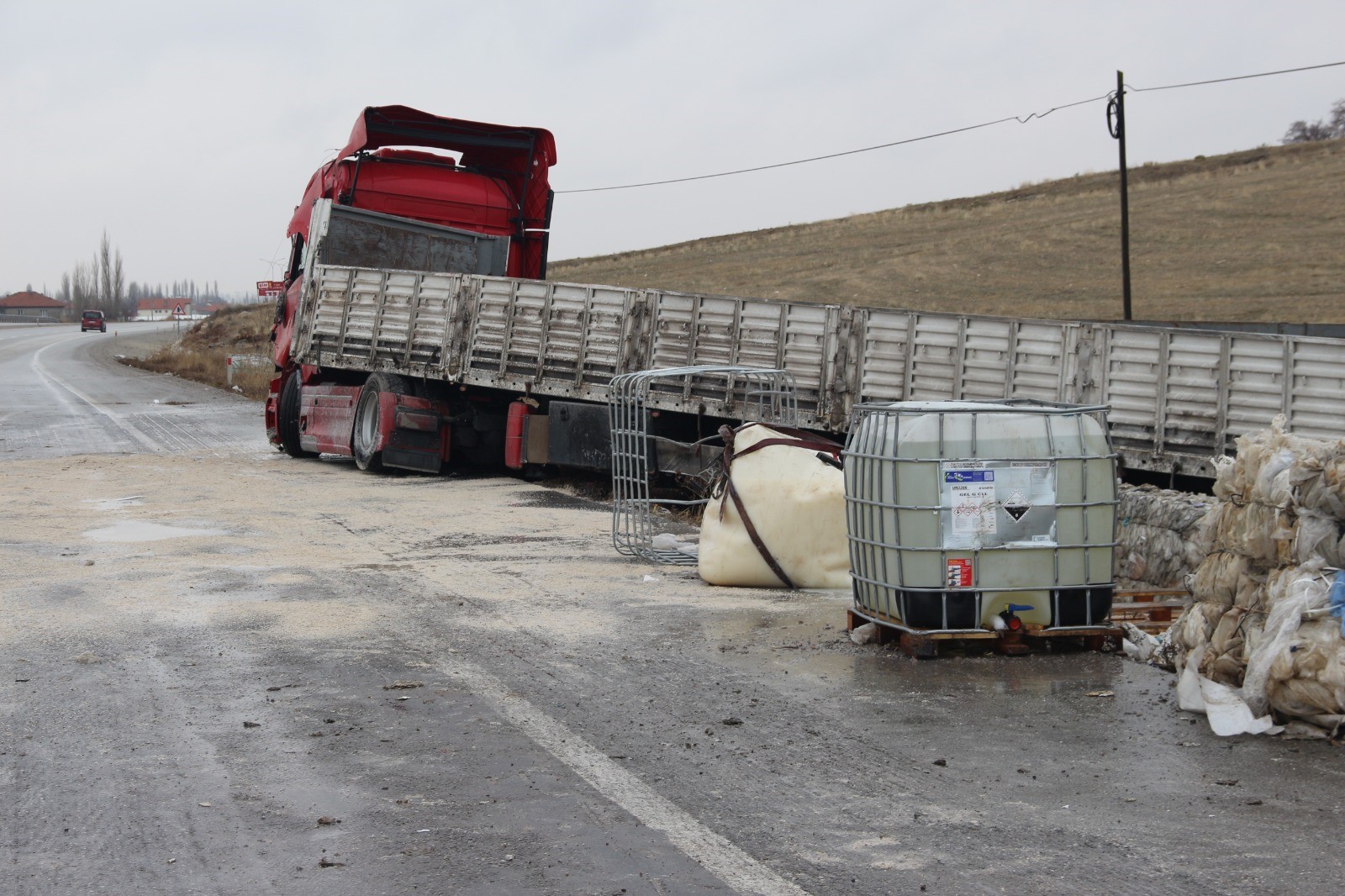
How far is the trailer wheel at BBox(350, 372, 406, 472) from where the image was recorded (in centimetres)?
1767

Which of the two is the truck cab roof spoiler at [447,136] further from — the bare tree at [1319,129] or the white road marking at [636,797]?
the bare tree at [1319,129]

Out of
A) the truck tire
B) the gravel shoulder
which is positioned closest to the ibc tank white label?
the gravel shoulder

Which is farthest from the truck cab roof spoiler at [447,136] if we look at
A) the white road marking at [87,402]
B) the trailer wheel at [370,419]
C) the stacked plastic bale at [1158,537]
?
the stacked plastic bale at [1158,537]

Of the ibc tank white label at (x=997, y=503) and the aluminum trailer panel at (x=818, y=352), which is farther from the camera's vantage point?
the aluminum trailer panel at (x=818, y=352)

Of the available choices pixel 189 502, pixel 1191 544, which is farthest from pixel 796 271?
pixel 1191 544

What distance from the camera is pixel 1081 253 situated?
52625 millimetres

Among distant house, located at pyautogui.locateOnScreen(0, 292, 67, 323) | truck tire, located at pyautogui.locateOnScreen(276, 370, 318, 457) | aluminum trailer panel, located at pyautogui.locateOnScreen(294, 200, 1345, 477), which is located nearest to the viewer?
aluminum trailer panel, located at pyautogui.locateOnScreen(294, 200, 1345, 477)

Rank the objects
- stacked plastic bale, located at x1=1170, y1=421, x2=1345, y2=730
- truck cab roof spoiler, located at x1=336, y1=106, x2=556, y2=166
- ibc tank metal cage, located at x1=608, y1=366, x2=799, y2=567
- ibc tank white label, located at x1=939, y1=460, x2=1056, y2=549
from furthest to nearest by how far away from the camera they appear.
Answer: truck cab roof spoiler, located at x1=336, y1=106, x2=556, y2=166 < ibc tank metal cage, located at x1=608, y1=366, x2=799, y2=567 < ibc tank white label, located at x1=939, y1=460, x2=1056, y2=549 < stacked plastic bale, located at x1=1170, y1=421, x2=1345, y2=730

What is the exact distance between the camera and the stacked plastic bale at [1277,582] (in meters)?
5.46

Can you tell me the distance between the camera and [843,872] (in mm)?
4148

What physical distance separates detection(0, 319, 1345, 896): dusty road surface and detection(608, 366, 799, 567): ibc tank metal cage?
37.4 inches

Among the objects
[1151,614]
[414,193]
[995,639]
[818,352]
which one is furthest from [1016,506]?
[414,193]

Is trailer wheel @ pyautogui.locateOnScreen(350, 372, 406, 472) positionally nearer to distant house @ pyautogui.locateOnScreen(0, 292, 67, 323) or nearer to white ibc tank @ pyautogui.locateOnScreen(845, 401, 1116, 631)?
white ibc tank @ pyautogui.locateOnScreen(845, 401, 1116, 631)

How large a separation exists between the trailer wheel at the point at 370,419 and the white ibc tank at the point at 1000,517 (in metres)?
11.4
